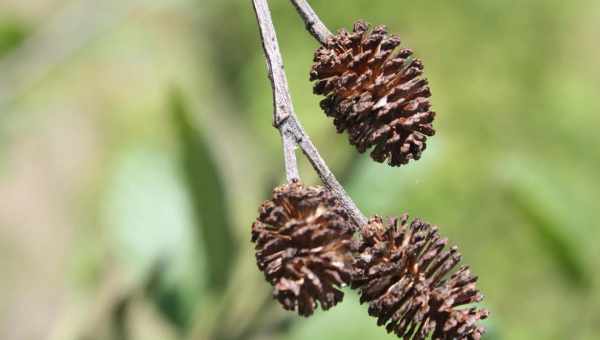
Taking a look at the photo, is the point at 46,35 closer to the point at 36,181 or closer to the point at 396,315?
the point at 36,181

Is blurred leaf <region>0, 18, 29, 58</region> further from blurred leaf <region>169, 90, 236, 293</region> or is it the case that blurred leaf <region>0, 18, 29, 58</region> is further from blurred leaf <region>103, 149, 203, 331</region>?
blurred leaf <region>169, 90, 236, 293</region>

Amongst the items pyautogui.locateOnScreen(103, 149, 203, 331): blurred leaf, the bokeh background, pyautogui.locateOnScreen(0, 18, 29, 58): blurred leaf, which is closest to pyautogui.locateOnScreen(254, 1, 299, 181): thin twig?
pyautogui.locateOnScreen(103, 149, 203, 331): blurred leaf

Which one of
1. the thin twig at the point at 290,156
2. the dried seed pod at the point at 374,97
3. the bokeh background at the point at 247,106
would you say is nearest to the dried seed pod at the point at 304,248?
the thin twig at the point at 290,156

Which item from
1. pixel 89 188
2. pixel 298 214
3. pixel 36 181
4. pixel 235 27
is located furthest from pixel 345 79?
pixel 235 27

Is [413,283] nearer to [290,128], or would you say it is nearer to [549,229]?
[290,128]

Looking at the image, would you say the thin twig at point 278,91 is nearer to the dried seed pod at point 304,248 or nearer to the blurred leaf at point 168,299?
the dried seed pod at point 304,248

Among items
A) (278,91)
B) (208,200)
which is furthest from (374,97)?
(208,200)
